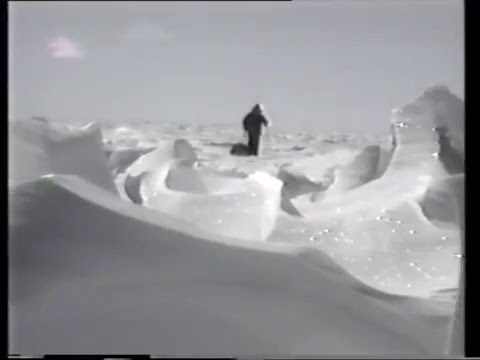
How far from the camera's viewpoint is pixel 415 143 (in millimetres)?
1146

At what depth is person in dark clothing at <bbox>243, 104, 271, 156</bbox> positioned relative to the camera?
1.10m

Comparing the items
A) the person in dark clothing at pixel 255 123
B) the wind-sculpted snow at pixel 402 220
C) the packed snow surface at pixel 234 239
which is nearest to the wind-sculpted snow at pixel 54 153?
the packed snow surface at pixel 234 239

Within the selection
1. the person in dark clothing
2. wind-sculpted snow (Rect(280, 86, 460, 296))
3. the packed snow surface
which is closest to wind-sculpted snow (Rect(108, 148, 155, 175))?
the packed snow surface

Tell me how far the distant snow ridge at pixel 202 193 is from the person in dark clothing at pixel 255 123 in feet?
0.23

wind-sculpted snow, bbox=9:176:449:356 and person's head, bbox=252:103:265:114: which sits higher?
person's head, bbox=252:103:265:114

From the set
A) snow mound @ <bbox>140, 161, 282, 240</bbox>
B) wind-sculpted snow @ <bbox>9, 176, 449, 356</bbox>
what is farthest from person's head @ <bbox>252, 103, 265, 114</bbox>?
wind-sculpted snow @ <bbox>9, 176, 449, 356</bbox>

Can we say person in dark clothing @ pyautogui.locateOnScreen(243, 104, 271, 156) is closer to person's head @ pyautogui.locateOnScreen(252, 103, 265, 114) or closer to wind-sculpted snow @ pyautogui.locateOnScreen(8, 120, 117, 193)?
person's head @ pyautogui.locateOnScreen(252, 103, 265, 114)

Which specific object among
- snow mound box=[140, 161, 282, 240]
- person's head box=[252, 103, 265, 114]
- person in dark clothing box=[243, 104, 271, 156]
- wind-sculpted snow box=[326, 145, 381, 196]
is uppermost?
person's head box=[252, 103, 265, 114]

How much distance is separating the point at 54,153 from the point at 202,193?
273mm

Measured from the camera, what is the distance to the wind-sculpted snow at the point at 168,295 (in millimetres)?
1067

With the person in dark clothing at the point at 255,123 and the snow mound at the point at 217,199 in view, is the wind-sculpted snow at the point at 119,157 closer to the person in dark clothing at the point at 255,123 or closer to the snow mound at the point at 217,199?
the snow mound at the point at 217,199

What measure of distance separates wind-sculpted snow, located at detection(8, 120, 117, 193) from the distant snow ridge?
6 centimetres

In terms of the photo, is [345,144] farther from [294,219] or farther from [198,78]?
[198,78]

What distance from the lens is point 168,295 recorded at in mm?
1084
